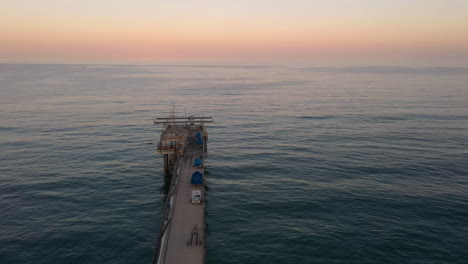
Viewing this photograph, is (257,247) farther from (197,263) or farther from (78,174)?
(78,174)

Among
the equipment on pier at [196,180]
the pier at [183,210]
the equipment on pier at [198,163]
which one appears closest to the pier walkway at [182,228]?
the pier at [183,210]

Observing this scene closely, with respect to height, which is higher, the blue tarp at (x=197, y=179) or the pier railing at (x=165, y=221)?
the blue tarp at (x=197, y=179)

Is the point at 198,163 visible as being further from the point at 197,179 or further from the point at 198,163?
the point at 197,179

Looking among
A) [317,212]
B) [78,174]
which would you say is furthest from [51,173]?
[317,212]

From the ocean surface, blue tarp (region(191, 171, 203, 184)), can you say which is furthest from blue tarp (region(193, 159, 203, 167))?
blue tarp (region(191, 171, 203, 184))

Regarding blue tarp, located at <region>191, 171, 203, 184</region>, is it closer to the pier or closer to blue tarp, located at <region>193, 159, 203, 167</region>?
the pier

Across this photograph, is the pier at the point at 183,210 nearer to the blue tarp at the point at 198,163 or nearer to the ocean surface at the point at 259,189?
the blue tarp at the point at 198,163
